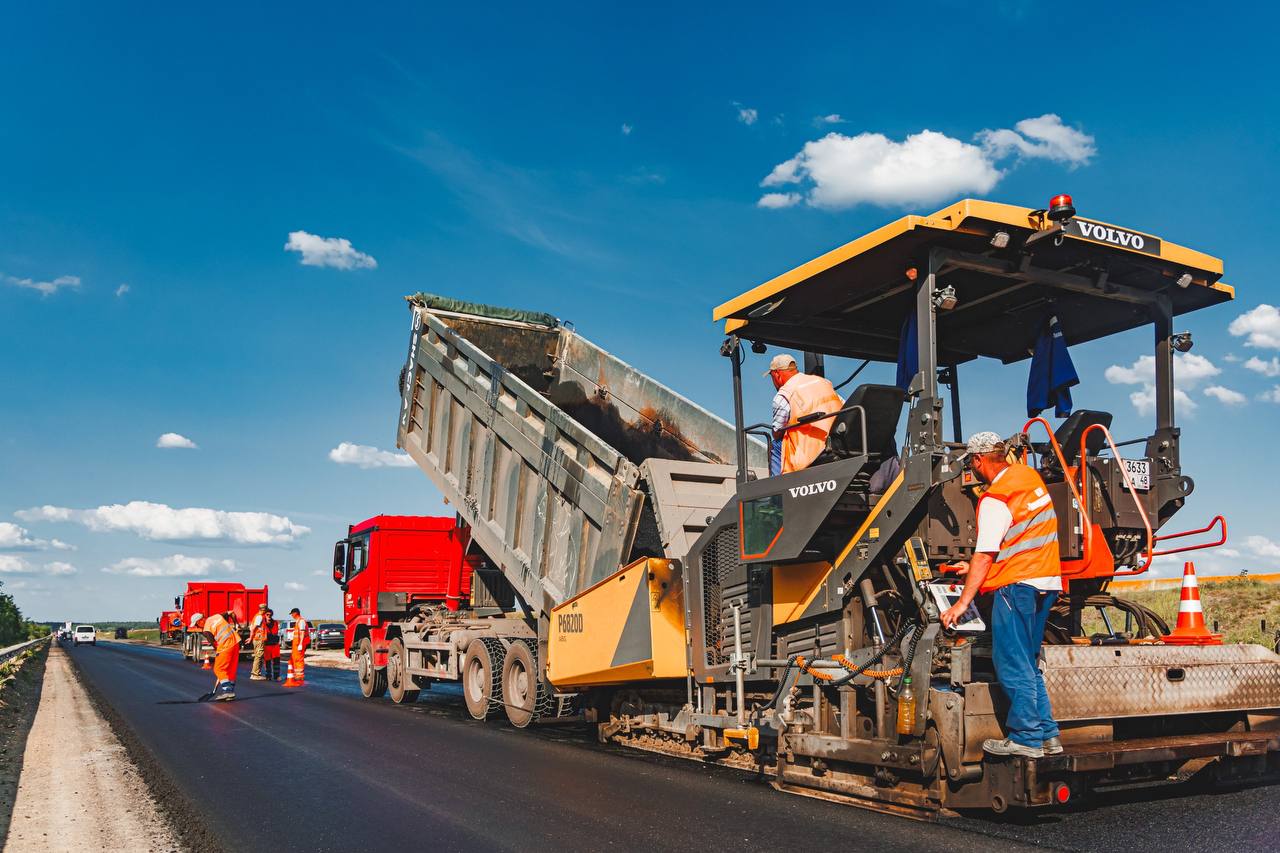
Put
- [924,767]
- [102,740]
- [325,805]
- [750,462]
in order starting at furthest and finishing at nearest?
1. [102,740]
2. [750,462]
3. [325,805]
4. [924,767]

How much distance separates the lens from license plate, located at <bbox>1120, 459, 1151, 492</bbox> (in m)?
5.45

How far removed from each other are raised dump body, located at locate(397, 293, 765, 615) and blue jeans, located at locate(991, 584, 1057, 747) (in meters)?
2.89

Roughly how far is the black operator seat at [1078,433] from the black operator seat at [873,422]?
30.9 inches

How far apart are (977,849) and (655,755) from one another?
11.6 feet

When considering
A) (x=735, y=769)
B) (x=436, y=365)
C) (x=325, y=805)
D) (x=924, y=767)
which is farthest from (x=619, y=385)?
(x=924, y=767)

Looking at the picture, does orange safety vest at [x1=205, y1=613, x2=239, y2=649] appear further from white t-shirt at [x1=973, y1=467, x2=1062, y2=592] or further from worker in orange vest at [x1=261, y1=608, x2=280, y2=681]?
white t-shirt at [x1=973, y1=467, x2=1062, y2=592]

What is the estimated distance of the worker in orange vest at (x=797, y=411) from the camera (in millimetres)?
5762

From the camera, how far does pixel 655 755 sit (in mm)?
7504

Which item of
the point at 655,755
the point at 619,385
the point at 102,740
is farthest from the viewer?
the point at 619,385

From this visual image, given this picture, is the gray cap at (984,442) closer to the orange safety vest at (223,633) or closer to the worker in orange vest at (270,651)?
the orange safety vest at (223,633)

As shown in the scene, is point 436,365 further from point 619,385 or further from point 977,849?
point 977,849

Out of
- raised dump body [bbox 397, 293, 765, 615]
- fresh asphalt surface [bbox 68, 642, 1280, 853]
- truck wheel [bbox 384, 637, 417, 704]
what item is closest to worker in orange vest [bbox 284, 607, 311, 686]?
truck wheel [bbox 384, 637, 417, 704]

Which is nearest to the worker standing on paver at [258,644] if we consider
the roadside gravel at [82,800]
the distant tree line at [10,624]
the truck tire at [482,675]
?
the roadside gravel at [82,800]

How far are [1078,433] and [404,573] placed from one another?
33.4ft
